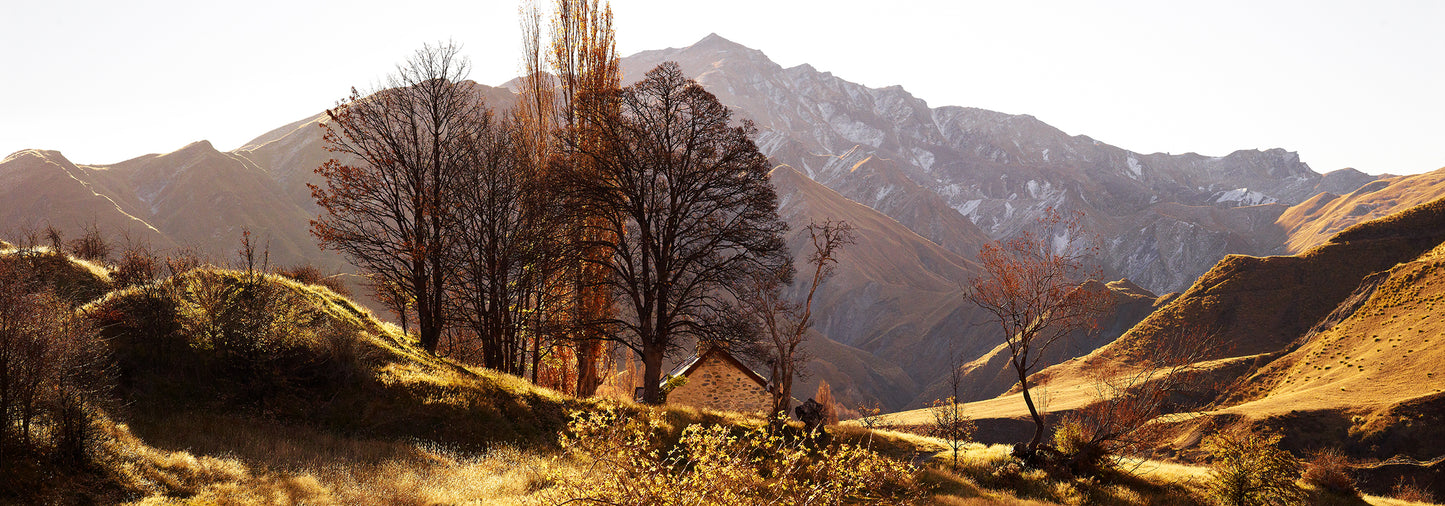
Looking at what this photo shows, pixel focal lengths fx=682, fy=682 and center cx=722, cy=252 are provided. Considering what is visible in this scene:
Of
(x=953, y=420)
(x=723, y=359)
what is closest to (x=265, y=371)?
(x=723, y=359)

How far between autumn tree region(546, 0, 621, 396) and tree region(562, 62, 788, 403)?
1.31 ft

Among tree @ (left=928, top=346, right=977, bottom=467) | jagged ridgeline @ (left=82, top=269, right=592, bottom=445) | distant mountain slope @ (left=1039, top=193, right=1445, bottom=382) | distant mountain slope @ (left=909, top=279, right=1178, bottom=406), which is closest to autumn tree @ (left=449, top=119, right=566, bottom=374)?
jagged ridgeline @ (left=82, top=269, right=592, bottom=445)

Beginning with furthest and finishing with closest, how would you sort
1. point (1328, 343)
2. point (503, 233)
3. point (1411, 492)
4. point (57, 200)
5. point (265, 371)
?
point (57, 200), point (1328, 343), point (1411, 492), point (503, 233), point (265, 371)

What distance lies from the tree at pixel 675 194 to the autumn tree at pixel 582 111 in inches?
15.7

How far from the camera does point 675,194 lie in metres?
20.3

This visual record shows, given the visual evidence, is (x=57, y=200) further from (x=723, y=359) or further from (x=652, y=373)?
(x=652, y=373)

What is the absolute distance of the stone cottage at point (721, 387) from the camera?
30.6 metres

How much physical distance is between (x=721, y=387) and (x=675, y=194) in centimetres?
1357

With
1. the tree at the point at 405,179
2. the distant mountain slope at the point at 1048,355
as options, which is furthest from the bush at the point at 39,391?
the distant mountain slope at the point at 1048,355

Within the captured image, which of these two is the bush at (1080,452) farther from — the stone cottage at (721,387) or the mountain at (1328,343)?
the stone cottage at (721,387)

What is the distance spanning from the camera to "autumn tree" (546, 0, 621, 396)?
21688 mm

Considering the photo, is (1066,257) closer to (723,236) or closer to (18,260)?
(723,236)

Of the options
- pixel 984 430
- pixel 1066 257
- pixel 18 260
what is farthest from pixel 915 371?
pixel 18 260

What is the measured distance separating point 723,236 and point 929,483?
8.78m
